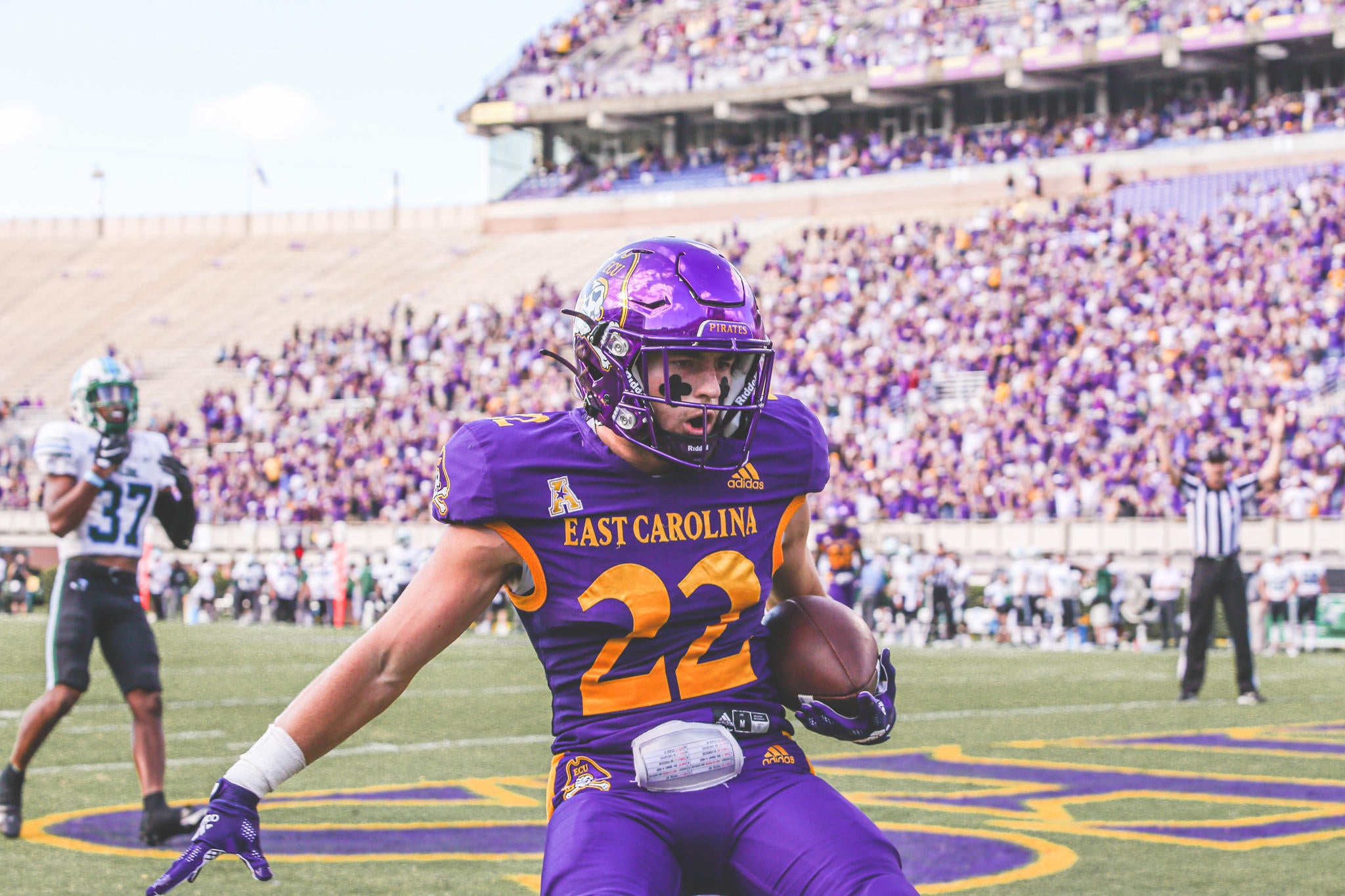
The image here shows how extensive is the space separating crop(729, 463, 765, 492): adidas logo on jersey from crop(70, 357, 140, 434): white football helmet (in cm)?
376

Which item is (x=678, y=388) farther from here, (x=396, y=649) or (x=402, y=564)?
(x=402, y=564)

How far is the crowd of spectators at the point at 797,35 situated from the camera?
37.3m

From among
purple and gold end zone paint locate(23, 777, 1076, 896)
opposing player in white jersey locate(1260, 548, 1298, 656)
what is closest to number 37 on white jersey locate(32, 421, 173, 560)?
purple and gold end zone paint locate(23, 777, 1076, 896)

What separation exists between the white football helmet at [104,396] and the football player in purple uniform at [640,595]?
3.59m

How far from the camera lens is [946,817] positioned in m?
6.09

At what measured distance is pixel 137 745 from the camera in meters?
5.82

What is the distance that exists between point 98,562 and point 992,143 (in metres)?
34.3

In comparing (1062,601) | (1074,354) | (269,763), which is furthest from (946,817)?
(1074,354)

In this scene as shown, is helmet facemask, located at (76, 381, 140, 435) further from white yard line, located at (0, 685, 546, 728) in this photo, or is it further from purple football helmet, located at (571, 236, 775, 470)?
white yard line, located at (0, 685, 546, 728)

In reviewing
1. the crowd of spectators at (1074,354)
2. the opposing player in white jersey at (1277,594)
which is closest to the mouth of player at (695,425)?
the opposing player in white jersey at (1277,594)

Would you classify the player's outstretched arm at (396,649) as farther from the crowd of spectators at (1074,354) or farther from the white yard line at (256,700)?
the crowd of spectators at (1074,354)

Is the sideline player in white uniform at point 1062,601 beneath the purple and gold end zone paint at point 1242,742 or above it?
beneath

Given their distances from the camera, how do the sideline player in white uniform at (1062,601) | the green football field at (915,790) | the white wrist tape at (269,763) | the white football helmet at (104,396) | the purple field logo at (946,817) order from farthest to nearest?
1. the sideline player in white uniform at (1062,601)
2. the white football helmet at (104,396)
3. the purple field logo at (946,817)
4. the green football field at (915,790)
5. the white wrist tape at (269,763)

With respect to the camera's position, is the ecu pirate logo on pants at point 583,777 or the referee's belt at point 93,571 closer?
the ecu pirate logo on pants at point 583,777
